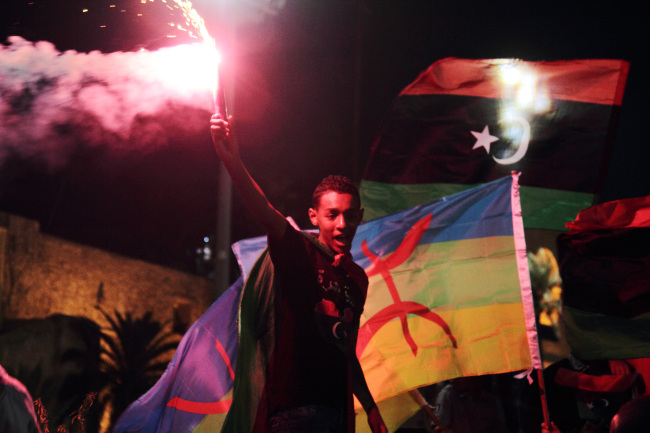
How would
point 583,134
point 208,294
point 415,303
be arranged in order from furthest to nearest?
point 208,294 → point 583,134 → point 415,303

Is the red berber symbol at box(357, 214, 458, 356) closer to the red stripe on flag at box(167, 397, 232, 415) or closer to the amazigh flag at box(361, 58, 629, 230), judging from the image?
the red stripe on flag at box(167, 397, 232, 415)

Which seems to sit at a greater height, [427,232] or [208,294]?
[208,294]

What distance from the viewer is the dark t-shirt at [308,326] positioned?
3082mm

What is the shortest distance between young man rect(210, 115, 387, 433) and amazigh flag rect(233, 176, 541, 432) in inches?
78.0

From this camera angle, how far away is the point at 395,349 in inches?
216

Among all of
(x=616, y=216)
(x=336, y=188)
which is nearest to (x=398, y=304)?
(x=616, y=216)

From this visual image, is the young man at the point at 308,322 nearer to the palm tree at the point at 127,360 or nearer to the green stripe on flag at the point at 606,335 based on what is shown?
the green stripe on flag at the point at 606,335

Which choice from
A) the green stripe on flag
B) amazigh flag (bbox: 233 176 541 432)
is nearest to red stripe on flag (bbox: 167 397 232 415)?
amazigh flag (bbox: 233 176 541 432)

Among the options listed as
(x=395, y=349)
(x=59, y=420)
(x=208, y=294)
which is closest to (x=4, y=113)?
(x=395, y=349)

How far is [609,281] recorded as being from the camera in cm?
603

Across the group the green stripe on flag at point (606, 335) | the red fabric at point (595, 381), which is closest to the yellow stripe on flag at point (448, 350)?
the green stripe on flag at point (606, 335)

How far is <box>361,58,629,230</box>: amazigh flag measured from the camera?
8.61 m

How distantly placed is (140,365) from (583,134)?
1743 cm

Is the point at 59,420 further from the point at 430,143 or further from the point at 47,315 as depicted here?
the point at 430,143
